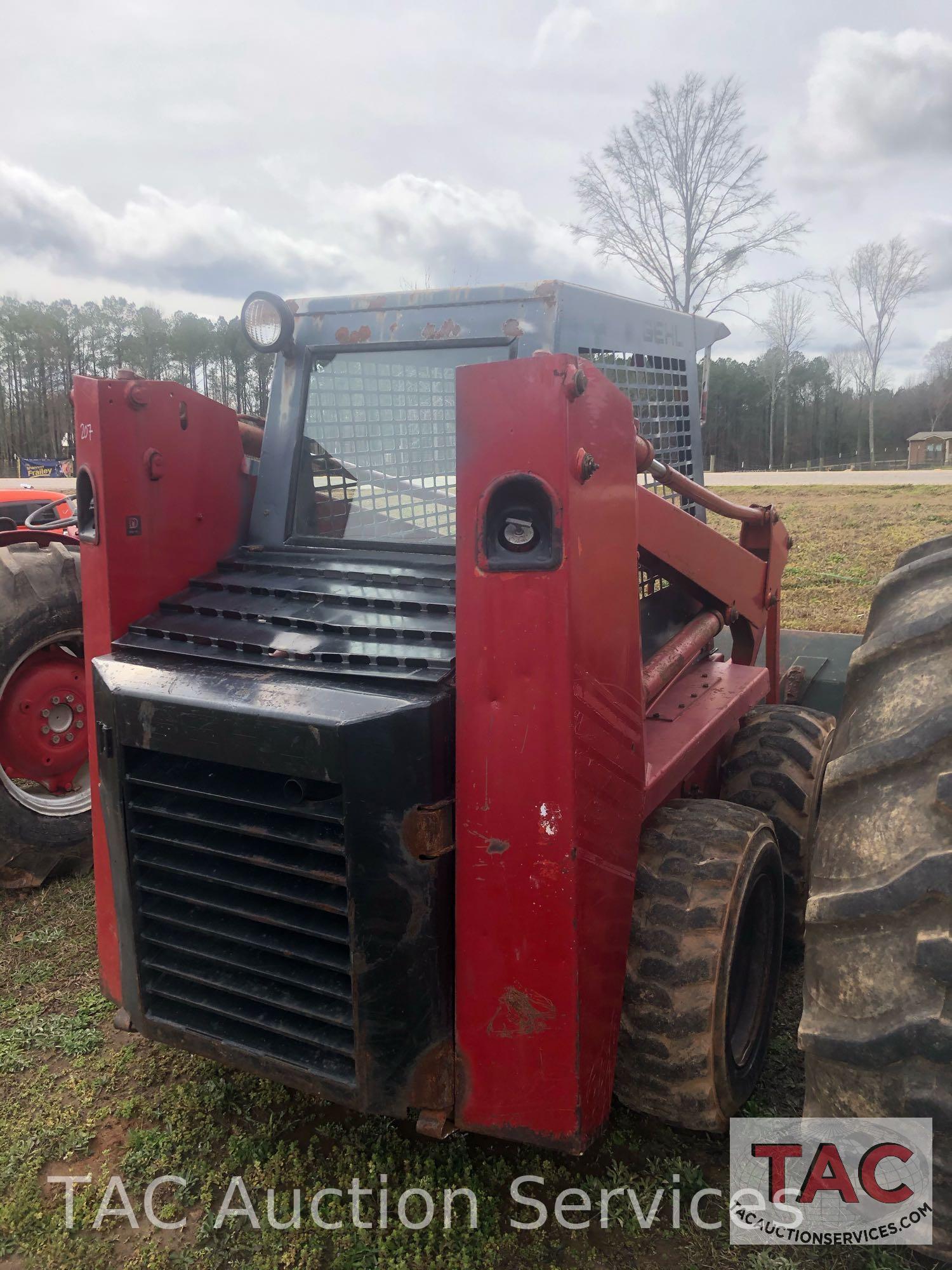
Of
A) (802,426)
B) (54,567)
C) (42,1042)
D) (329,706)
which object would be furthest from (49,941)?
(802,426)

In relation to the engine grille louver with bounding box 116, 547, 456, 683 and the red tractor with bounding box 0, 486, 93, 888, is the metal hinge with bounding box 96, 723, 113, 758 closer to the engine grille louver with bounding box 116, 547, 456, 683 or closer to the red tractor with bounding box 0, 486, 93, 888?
the engine grille louver with bounding box 116, 547, 456, 683

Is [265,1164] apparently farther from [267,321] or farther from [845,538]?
[845,538]

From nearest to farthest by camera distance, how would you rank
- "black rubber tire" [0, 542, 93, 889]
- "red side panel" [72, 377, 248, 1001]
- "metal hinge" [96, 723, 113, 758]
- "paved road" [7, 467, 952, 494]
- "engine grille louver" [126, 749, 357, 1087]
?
"engine grille louver" [126, 749, 357, 1087], "metal hinge" [96, 723, 113, 758], "red side panel" [72, 377, 248, 1001], "black rubber tire" [0, 542, 93, 889], "paved road" [7, 467, 952, 494]

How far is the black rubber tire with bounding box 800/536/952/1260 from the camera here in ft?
5.57

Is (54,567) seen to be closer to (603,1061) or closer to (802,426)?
(603,1061)

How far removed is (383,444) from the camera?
310cm

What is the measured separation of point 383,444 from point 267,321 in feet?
1.75

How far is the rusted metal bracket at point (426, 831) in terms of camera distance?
204 cm

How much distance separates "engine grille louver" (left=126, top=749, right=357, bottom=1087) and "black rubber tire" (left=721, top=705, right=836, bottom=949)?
4.97ft

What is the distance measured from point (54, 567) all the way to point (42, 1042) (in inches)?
77.8

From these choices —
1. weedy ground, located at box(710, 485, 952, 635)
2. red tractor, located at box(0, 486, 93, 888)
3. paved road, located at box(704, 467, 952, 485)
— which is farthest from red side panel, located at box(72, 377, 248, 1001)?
paved road, located at box(704, 467, 952, 485)

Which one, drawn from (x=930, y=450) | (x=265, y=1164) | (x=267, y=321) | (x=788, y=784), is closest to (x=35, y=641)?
(x=267, y=321)

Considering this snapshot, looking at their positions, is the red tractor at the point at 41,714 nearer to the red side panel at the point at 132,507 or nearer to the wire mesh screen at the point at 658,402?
the red side panel at the point at 132,507

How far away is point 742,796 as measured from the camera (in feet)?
10.7
